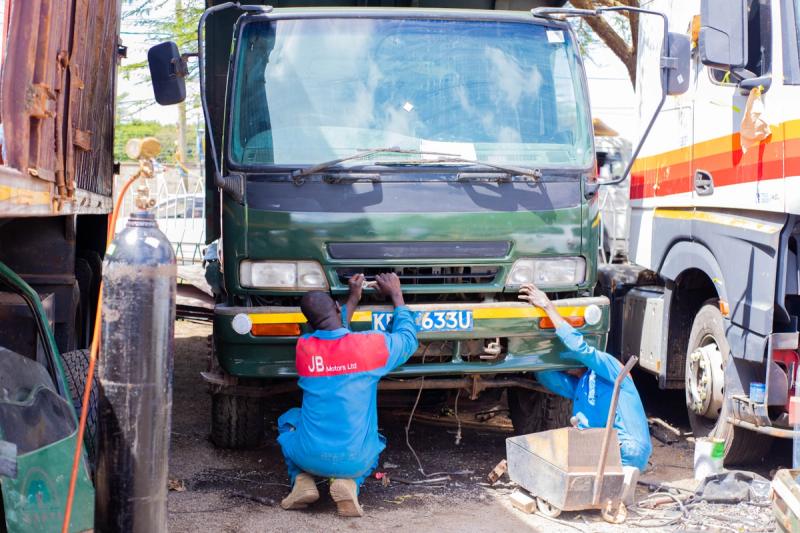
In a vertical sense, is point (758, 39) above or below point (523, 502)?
above

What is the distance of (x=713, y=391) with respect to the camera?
582cm

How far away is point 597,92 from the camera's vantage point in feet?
91.5

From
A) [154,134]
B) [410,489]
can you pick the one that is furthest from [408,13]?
[154,134]

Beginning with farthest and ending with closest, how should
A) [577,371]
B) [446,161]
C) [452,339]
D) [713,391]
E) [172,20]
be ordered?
[172,20] → [713,391] → [577,371] → [446,161] → [452,339]

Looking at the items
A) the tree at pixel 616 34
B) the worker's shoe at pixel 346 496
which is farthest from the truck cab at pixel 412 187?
the tree at pixel 616 34

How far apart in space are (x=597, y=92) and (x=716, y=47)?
23477mm

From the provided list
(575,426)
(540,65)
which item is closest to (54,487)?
(575,426)

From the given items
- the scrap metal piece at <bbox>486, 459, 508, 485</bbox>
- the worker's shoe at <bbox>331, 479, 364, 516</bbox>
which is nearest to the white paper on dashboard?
the scrap metal piece at <bbox>486, 459, 508, 485</bbox>

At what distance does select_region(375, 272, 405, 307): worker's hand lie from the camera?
16.6 ft

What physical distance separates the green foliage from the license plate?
22402 millimetres

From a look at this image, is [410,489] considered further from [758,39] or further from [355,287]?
[758,39]

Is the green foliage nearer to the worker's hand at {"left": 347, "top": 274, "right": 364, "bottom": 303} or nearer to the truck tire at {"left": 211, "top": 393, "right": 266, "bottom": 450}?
the truck tire at {"left": 211, "top": 393, "right": 266, "bottom": 450}

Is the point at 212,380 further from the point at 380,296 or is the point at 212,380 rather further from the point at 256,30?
the point at 256,30

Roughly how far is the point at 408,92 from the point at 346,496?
2.20 meters
